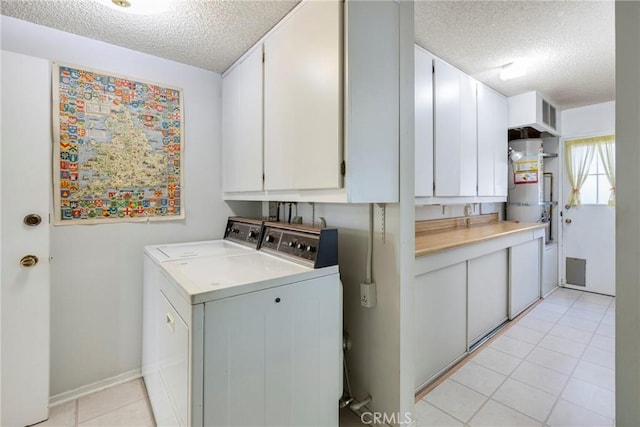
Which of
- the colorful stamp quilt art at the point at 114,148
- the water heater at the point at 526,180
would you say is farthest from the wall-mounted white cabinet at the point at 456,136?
the colorful stamp quilt art at the point at 114,148

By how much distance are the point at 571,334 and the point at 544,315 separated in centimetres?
43

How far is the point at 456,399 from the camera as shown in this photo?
74.3 inches

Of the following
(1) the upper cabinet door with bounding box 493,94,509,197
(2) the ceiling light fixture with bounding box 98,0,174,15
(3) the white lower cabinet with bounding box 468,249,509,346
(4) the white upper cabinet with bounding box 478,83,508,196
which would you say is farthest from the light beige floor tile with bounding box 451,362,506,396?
Answer: (2) the ceiling light fixture with bounding box 98,0,174,15

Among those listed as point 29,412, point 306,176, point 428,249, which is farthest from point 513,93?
point 29,412

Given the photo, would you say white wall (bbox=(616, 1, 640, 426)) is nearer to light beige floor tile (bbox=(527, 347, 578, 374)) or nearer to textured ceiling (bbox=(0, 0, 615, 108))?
textured ceiling (bbox=(0, 0, 615, 108))

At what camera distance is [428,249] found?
1.88 meters

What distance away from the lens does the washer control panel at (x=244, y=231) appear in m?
2.03

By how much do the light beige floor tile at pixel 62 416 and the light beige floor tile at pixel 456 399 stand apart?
2129mm

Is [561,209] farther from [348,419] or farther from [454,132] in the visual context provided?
[348,419]

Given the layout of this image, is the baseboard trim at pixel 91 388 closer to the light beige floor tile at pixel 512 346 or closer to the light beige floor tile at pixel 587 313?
the light beige floor tile at pixel 512 346

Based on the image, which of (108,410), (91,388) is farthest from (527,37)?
(91,388)

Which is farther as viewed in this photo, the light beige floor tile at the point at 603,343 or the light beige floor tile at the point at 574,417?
the light beige floor tile at the point at 603,343

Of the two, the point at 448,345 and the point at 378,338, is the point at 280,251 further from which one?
the point at 448,345

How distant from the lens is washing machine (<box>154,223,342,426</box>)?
1.12 metres
